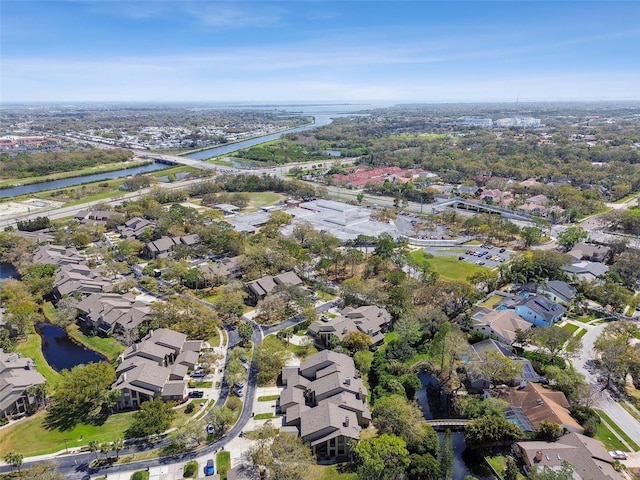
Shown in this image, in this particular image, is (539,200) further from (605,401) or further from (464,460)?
(464,460)

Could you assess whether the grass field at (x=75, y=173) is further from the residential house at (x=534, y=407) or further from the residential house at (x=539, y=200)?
the residential house at (x=534, y=407)

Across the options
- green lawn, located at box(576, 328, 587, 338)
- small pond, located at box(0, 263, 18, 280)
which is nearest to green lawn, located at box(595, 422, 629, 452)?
green lawn, located at box(576, 328, 587, 338)

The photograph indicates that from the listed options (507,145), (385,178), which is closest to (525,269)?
(385,178)

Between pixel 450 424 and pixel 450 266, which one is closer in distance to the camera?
pixel 450 424

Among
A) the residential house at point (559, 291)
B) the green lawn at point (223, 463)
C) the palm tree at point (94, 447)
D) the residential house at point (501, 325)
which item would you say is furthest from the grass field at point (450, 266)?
the palm tree at point (94, 447)

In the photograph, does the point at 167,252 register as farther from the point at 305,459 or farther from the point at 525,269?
the point at 525,269

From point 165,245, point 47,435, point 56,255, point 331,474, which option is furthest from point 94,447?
point 56,255
